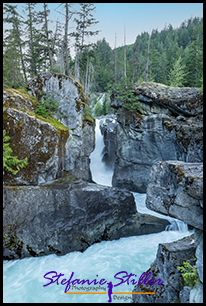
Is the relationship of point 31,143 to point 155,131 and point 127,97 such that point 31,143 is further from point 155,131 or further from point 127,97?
point 155,131

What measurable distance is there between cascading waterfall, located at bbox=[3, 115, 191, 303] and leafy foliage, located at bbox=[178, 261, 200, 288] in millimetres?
2210

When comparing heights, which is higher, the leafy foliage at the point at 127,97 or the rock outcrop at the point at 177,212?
the leafy foliage at the point at 127,97

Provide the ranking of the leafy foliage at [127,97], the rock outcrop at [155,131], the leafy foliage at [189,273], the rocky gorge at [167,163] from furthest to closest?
the leafy foliage at [127,97] → the rock outcrop at [155,131] → the leafy foliage at [189,273] → the rocky gorge at [167,163]

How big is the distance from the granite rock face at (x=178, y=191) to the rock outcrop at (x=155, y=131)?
9.52 meters

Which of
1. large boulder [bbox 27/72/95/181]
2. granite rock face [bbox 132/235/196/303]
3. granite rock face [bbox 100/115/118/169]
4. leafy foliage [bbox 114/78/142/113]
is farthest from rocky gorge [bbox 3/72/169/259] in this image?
granite rock face [bbox 100/115/118/169]

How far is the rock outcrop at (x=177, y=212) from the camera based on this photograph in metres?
3.61

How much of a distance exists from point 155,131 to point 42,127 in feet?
34.0

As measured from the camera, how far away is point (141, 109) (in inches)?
615

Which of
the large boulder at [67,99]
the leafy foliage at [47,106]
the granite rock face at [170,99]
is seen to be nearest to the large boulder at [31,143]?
the leafy foliage at [47,106]

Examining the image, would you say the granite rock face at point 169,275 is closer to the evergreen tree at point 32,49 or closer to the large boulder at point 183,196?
the large boulder at point 183,196

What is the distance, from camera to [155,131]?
15148 millimetres

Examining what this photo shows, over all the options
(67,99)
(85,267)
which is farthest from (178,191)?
(67,99)

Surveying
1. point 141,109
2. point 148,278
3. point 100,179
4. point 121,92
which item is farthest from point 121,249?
point 121,92

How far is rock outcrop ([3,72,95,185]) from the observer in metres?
8.37
